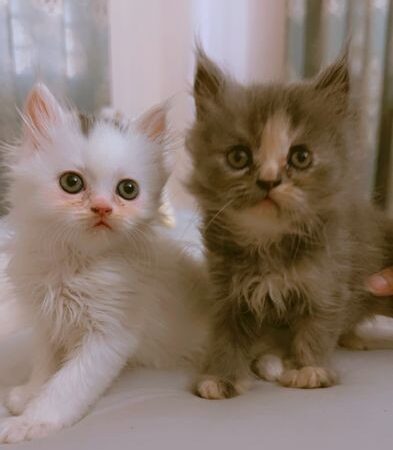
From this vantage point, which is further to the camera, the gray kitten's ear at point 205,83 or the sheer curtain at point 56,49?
the sheer curtain at point 56,49

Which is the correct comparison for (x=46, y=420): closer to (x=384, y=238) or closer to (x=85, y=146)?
(x=85, y=146)

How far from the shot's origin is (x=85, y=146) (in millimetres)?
1026

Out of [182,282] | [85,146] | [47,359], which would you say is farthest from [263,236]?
[47,359]

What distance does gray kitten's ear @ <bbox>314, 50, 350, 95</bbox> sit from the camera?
1.11 m

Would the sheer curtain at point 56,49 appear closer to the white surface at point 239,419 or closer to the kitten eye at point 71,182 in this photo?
the kitten eye at point 71,182

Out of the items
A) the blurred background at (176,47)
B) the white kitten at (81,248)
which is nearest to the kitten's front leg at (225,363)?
the white kitten at (81,248)

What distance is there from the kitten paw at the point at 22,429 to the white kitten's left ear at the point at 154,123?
56 cm

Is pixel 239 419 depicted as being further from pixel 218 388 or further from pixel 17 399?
pixel 17 399

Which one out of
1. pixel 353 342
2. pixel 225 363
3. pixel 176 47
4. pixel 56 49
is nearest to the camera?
pixel 225 363

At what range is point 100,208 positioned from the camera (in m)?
0.97

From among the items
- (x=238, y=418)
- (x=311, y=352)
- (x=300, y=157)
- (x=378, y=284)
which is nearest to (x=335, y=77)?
(x=300, y=157)

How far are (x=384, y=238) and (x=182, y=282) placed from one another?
1.57ft

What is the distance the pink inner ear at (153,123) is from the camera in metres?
1.15

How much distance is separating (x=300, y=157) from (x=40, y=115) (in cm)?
48
